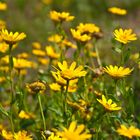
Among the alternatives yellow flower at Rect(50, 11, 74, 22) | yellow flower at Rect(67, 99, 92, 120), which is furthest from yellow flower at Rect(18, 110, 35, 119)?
yellow flower at Rect(50, 11, 74, 22)

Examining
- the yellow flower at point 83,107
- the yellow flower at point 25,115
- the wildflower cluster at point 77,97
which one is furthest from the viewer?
the yellow flower at point 25,115

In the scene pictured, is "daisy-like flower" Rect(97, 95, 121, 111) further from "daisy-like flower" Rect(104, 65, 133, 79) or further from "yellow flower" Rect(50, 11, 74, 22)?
"yellow flower" Rect(50, 11, 74, 22)

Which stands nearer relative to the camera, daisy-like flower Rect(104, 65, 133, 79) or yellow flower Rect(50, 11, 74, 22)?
daisy-like flower Rect(104, 65, 133, 79)

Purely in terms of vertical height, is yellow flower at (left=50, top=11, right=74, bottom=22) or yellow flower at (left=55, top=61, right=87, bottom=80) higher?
yellow flower at (left=50, top=11, right=74, bottom=22)

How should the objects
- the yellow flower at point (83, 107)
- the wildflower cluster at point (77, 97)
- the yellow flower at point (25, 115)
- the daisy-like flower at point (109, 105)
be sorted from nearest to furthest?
the daisy-like flower at point (109, 105) → the wildflower cluster at point (77, 97) → the yellow flower at point (83, 107) → the yellow flower at point (25, 115)

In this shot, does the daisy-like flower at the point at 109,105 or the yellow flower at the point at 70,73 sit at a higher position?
the yellow flower at the point at 70,73

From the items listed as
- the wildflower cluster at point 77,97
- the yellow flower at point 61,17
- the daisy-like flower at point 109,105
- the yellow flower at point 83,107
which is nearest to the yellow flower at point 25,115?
the wildflower cluster at point 77,97

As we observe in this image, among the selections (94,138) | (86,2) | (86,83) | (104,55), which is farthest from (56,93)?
(86,2)

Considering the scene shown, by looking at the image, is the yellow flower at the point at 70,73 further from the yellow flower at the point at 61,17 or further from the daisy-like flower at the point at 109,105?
the yellow flower at the point at 61,17

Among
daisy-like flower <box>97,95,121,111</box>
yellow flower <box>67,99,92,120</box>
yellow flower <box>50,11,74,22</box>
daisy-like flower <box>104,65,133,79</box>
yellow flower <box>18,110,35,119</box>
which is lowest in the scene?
yellow flower <box>18,110,35,119</box>

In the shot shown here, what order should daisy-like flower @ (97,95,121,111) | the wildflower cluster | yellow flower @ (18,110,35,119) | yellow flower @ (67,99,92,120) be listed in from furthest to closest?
yellow flower @ (18,110,35,119)
yellow flower @ (67,99,92,120)
the wildflower cluster
daisy-like flower @ (97,95,121,111)

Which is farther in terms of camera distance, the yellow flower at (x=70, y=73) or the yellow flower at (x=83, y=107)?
the yellow flower at (x=83, y=107)

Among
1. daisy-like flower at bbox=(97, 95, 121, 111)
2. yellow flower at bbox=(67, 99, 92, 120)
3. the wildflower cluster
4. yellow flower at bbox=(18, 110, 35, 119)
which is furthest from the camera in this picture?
yellow flower at bbox=(18, 110, 35, 119)
